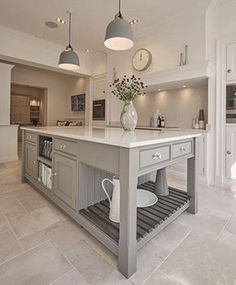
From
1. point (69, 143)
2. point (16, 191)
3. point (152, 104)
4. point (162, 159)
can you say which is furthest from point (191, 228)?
point (152, 104)

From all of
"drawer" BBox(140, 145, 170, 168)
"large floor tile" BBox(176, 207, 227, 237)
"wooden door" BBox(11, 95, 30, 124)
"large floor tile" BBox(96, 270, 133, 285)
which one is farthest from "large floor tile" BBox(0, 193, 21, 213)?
"wooden door" BBox(11, 95, 30, 124)

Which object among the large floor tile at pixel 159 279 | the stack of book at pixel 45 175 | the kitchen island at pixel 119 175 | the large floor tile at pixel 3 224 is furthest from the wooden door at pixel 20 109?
the large floor tile at pixel 159 279

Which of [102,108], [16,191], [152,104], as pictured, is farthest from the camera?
[102,108]

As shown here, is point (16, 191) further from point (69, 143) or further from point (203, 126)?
point (203, 126)

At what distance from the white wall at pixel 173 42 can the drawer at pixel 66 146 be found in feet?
7.93

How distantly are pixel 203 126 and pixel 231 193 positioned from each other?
114 centimetres

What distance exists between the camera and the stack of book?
2.12 metres

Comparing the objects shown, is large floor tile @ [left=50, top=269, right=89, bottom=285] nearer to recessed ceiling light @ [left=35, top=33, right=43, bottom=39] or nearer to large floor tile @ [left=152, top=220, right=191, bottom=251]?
large floor tile @ [left=152, top=220, right=191, bottom=251]

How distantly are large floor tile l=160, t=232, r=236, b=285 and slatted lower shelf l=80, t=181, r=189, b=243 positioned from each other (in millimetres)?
227

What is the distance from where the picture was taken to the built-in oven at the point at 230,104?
278 cm

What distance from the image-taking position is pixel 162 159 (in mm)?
Answer: 1391

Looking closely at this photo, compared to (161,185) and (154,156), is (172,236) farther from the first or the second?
(154,156)

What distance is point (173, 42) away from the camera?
10.6 ft

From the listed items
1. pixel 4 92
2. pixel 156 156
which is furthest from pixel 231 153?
pixel 4 92
